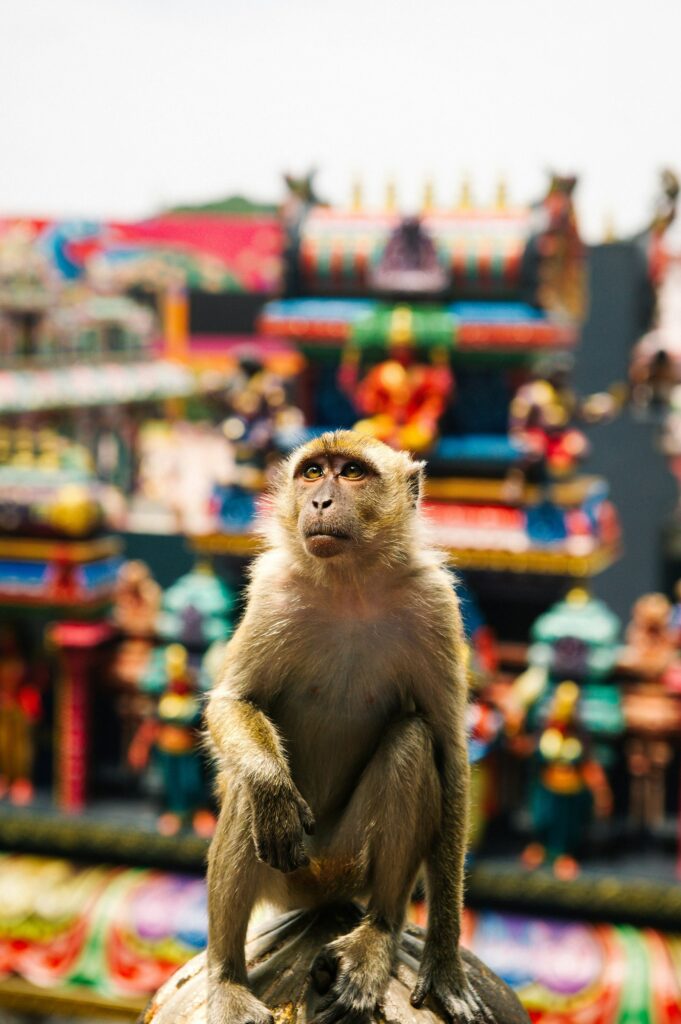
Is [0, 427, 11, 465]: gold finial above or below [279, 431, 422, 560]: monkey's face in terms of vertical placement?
below

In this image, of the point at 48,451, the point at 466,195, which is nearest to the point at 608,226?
the point at 466,195

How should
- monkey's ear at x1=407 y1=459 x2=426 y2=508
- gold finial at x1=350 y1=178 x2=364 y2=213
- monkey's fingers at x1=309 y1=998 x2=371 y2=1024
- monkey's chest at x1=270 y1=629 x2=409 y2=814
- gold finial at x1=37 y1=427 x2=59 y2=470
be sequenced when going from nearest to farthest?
monkey's fingers at x1=309 y1=998 x2=371 y2=1024
monkey's chest at x1=270 y1=629 x2=409 y2=814
monkey's ear at x1=407 y1=459 x2=426 y2=508
gold finial at x1=37 y1=427 x2=59 y2=470
gold finial at x1=350 y1=178 x2=364 y2=213

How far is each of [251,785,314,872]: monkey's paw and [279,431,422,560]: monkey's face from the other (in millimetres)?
651

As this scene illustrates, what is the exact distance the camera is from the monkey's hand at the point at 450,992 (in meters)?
3.59

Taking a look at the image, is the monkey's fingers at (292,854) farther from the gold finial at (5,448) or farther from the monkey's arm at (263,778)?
the gold finial at (5,448)

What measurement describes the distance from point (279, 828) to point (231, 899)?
32 centimetres

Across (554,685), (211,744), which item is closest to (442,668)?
(211,744)

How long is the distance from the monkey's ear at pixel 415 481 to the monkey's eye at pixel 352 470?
24 centimetres

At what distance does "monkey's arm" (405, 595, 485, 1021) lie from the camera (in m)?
3.67

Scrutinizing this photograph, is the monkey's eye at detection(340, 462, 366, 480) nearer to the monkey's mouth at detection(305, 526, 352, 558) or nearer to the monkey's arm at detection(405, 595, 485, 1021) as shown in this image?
the monkey's mouth at detection(305, 526, 352, 558)

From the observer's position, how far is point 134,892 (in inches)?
412

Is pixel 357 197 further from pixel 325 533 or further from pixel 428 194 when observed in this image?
pixel 325 533

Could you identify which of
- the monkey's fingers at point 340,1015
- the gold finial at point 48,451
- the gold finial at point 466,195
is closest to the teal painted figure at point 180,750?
the gold finial at point 48,451

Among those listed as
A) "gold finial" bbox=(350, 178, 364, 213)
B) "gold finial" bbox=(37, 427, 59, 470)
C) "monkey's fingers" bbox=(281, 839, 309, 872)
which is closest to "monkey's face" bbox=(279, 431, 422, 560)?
"monkey's fingers" bbox=(281, 839, 309, 872)
